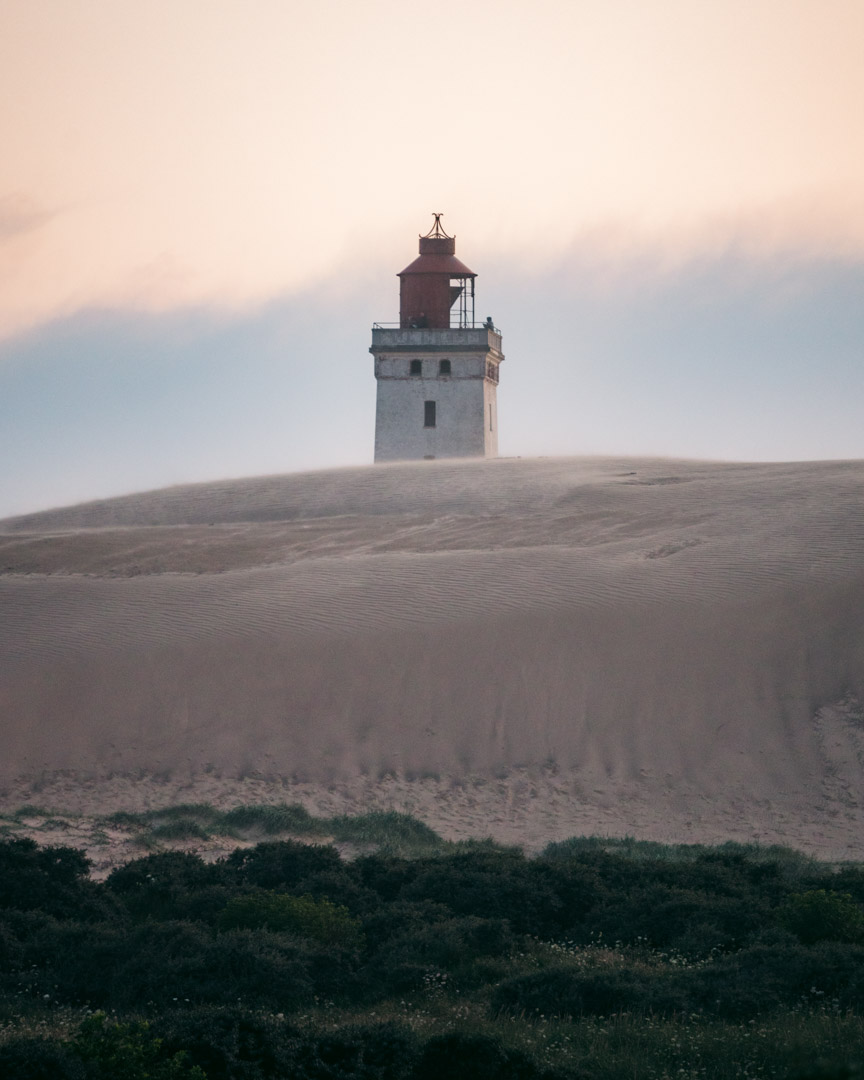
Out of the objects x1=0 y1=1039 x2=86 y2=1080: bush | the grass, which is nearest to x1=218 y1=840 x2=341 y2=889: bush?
the grass

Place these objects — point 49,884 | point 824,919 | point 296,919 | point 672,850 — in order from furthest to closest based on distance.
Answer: point 672,850
point 49,884
point 296,919
point 824,919

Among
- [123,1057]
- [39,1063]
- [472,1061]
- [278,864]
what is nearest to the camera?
[123,1057]

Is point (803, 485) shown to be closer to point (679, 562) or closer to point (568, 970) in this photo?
point (679, 562)

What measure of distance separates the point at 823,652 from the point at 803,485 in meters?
11.1

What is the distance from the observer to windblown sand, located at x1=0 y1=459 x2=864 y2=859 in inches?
792

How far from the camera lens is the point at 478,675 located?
23078 mm

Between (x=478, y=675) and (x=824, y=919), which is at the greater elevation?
(x=478, y=675)

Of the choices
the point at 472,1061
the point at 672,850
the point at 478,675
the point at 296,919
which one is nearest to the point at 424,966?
the point at 296,919

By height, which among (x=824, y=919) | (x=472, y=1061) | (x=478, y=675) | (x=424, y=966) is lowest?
(x=424, y=966)

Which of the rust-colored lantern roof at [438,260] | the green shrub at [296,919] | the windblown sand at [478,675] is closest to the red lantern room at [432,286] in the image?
the rust-colored lantern roof at [438,260]

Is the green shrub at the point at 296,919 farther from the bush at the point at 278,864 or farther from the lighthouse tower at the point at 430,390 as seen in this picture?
the lighthouse tower at the point at 430,390

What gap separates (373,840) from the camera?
1773 cm

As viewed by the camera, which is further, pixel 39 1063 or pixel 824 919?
pixel 824 919

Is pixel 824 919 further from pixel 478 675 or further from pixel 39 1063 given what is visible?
pixel 478 675
